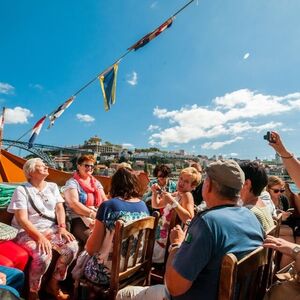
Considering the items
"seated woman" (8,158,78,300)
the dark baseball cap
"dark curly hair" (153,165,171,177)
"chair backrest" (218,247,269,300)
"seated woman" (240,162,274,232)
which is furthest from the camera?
"dark curly hair" (153,165,171,177)

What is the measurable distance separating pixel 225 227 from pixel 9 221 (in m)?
2.46

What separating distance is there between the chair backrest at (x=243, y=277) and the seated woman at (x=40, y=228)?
183 centimetres

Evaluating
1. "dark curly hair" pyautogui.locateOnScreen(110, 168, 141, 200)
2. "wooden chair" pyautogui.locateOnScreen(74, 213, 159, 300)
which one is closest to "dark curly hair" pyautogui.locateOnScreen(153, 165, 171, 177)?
"dark curly hair" pyautogui.locateOnScreen(110, 168, 141, 200)

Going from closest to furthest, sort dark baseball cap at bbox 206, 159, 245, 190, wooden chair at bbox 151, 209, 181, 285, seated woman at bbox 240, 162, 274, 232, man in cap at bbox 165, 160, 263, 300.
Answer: man in cap at bbox 165, 160, 263, 300
dark baseball cap at bbox 206, 159, 245, 190
seated woman at bbox 240, 162, 274, 232
wooden chair at bbox 151, 209, 181, 285

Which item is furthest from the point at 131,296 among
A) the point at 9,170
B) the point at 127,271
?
the point at 9,170

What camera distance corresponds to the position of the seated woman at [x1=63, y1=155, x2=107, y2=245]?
3.24 meters

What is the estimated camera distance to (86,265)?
217 centimetres

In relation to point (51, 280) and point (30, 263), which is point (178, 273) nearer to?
point (30, 263)

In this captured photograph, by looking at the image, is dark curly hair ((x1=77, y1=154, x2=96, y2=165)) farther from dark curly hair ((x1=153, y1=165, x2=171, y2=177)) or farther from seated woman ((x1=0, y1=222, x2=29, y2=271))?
seated woman ((x1=0, y1=222, x2=29, y2=271))

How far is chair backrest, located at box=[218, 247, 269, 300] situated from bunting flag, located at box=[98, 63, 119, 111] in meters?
6.84

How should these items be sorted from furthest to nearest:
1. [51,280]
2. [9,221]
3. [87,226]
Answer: [87,226], [9,221], [51,280]

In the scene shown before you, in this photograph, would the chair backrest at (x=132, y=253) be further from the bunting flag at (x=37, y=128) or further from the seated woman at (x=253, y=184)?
the bunting flag at (x=37, y=128)

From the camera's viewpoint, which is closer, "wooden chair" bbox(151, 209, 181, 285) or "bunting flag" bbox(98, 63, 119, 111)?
"wooden chair" bbox(151, 209, 181, 285)

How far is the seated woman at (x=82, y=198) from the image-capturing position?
10.6 feet
